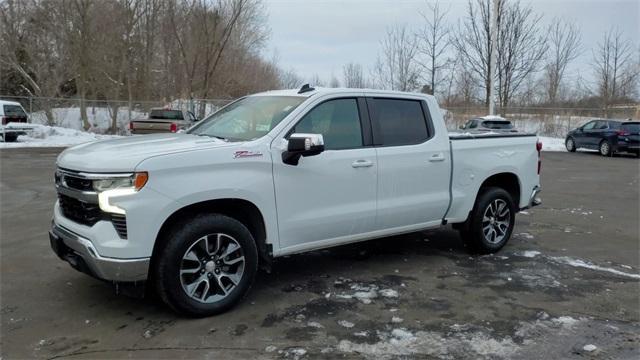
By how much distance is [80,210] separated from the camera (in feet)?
14.2

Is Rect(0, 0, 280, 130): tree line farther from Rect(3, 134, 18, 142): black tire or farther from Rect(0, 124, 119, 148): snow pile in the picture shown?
Rect(3, 134, 18, 142): black tire

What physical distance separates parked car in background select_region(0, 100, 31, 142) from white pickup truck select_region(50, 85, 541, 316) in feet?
67.6

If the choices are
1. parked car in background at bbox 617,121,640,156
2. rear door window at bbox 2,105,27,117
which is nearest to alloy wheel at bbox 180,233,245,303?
parked car in background at bbox 617,121,640,156

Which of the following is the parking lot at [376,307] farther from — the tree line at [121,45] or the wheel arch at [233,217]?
the tree line at [121,45]

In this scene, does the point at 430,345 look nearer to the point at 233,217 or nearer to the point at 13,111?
the point at 233,217

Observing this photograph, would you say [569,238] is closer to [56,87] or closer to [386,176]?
[386,176]

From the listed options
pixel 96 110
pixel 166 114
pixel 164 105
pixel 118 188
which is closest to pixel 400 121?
pixel 118 188

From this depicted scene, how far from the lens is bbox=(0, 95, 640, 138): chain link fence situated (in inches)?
1135

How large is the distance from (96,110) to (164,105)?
3861mm

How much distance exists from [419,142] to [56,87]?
1228 inches

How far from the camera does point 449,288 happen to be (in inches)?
209

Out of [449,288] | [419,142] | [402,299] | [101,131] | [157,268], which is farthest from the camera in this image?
[101,131]

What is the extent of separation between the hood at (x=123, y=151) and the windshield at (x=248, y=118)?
35 cm

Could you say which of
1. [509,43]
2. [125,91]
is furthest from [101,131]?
[509,43]
